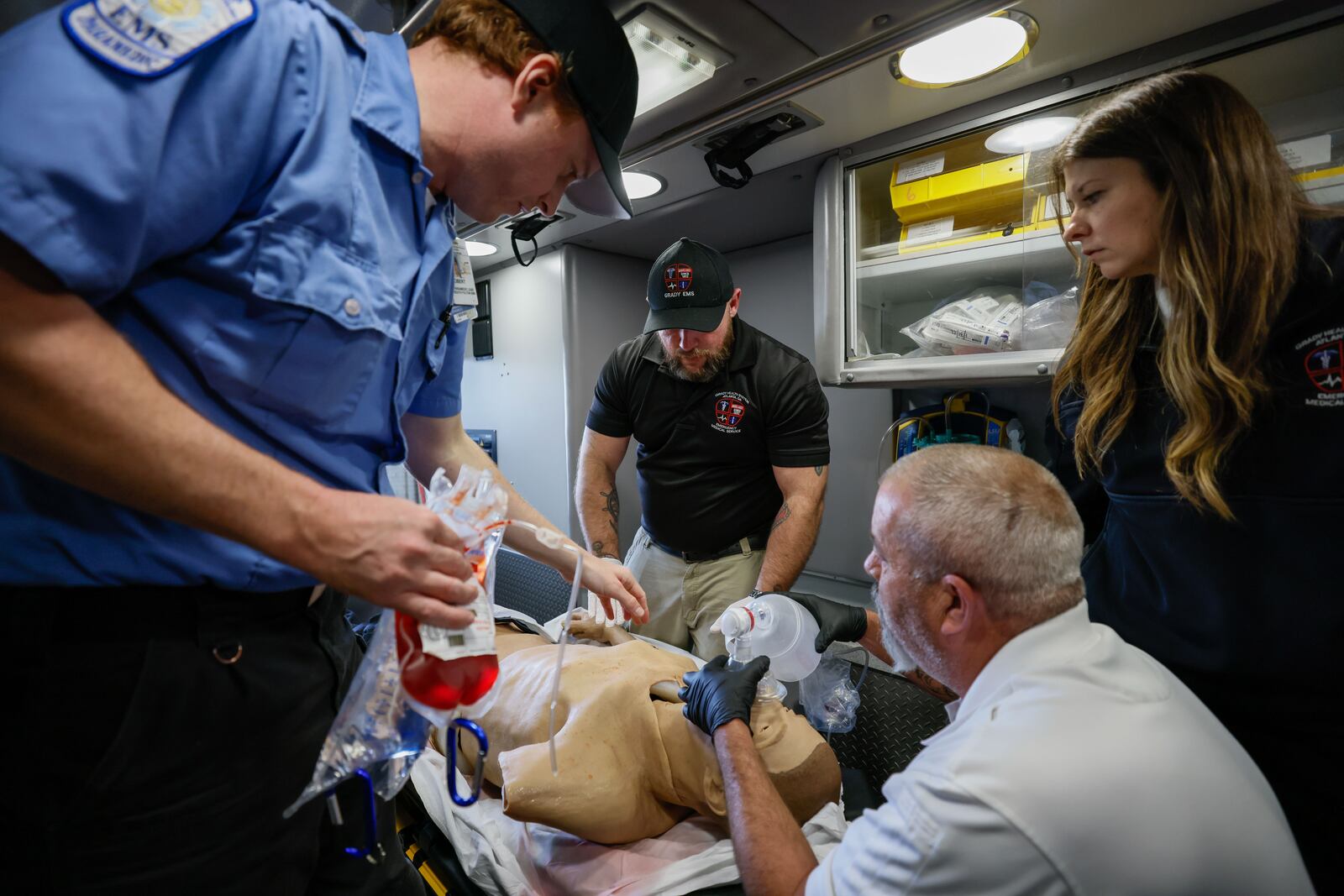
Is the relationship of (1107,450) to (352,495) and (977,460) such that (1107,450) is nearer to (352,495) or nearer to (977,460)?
(977,460)

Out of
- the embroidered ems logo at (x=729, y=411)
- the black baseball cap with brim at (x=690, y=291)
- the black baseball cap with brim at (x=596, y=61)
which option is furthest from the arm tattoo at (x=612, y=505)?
the black baseball cap with brim at (x=596, y=61)

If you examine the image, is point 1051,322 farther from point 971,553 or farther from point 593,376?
point 593,376

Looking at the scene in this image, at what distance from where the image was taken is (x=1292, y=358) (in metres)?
0.99

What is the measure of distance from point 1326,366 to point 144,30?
150cm

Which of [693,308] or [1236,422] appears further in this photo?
[693,308]


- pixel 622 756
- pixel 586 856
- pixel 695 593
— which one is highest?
pixel 695 593

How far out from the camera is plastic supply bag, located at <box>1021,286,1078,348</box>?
1595 mm

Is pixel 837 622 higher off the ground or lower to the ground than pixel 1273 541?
lower

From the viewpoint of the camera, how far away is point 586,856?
1.25 meters

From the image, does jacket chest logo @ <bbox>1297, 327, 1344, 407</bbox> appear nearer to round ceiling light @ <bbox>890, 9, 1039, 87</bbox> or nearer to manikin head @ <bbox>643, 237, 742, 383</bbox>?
round ceiling light @ <bbox>890, 9, 1039, 87</bbox>

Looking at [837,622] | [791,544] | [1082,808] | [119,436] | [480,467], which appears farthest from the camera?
[791,544]

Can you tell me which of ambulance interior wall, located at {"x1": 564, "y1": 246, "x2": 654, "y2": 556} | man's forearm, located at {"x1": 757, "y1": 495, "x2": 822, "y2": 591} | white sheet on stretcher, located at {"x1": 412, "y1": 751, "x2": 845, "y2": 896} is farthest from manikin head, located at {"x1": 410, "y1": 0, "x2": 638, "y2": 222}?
ambulance interior wall, located at {"x1": 564, "y1": 246, "x2": 654, "y2": 556}

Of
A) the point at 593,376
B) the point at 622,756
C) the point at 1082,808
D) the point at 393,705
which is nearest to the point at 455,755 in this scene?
the point at 393,705

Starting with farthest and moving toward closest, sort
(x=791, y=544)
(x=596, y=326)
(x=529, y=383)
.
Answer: (x=529, y=383) → (x=596, y=326) → (x=791, y=544)
